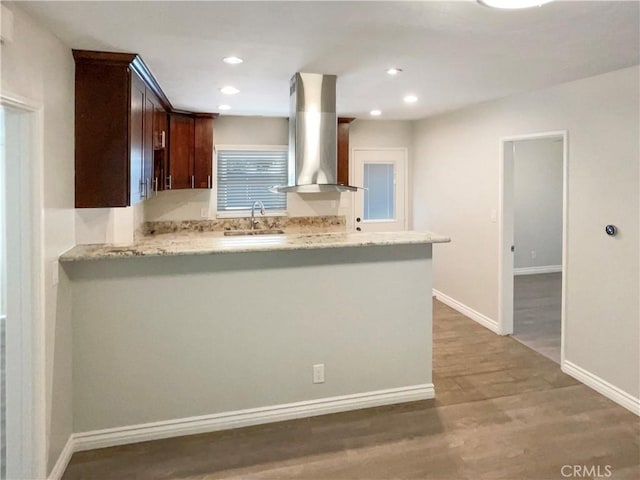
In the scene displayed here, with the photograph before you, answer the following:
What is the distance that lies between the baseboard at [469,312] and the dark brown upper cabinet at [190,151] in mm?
3255

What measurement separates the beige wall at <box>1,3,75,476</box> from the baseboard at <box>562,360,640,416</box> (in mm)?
3656

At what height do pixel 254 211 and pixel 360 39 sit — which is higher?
pixel 360 39

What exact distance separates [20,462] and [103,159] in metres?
1.68

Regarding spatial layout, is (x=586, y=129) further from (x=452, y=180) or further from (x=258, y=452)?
(x=258, y=452)

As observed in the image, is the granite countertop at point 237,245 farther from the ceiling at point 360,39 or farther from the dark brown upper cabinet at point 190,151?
the dark brown upper cabinet at point 190,151

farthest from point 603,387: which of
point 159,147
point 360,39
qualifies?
point 159,147

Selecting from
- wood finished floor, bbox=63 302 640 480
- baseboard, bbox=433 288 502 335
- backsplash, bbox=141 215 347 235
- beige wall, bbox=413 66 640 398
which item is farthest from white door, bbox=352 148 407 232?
wood finished floor, bbox=63 302 640 480

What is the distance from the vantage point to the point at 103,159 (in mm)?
2773

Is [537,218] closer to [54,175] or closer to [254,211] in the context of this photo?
[254,211]

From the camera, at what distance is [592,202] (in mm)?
3486

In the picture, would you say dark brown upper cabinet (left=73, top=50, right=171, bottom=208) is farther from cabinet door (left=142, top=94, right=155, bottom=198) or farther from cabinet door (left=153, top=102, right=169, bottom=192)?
cabinet door (left=153, top=102, right=169, bottom=192)

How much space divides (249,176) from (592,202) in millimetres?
3924

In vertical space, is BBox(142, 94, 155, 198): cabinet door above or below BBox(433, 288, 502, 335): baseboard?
above

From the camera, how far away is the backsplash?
562cm
